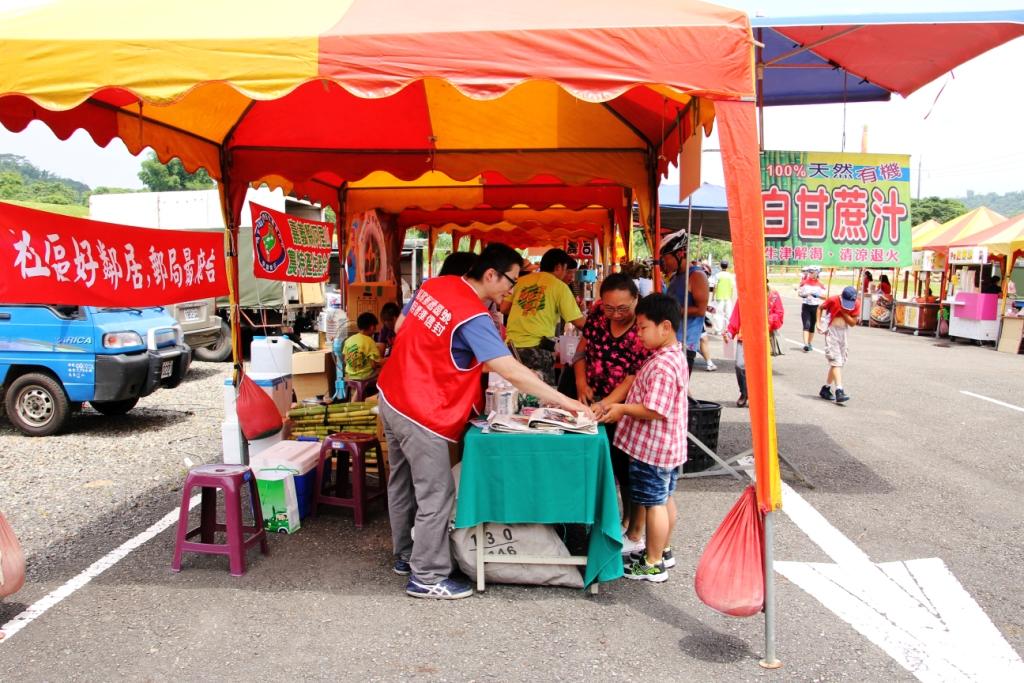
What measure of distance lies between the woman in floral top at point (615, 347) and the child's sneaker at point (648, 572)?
324mm

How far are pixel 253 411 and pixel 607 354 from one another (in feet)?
8.80

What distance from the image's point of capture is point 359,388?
6.57 metres

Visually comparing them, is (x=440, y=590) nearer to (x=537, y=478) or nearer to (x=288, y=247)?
(x=537, y=478)

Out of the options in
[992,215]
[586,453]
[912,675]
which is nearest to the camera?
[912,675]

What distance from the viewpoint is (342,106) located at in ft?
19.9

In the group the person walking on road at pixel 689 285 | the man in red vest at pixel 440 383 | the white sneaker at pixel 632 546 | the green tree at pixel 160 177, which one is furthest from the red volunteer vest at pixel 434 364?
the green tree at pixel 160 177

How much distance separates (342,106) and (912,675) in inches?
214

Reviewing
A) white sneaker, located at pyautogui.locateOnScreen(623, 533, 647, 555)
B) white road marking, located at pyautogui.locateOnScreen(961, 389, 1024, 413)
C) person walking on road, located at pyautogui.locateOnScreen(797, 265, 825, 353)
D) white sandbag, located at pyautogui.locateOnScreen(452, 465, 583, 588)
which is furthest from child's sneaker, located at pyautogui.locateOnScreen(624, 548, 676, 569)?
person walking on road, located at pyautogui.locateOnScreen(797, 265, 825, 353)

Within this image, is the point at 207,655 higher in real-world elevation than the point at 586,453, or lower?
lower

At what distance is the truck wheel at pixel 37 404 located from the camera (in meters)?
7.46

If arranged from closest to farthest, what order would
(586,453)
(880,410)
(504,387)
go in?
(586,453), (504,387), (880,410)

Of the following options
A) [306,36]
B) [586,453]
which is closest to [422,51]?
[306,36]

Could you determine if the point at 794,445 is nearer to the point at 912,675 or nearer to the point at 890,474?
the point at 890,474

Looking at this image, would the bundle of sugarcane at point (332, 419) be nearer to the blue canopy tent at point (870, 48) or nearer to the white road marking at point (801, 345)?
the blue canopy tent at point (870, 48)
